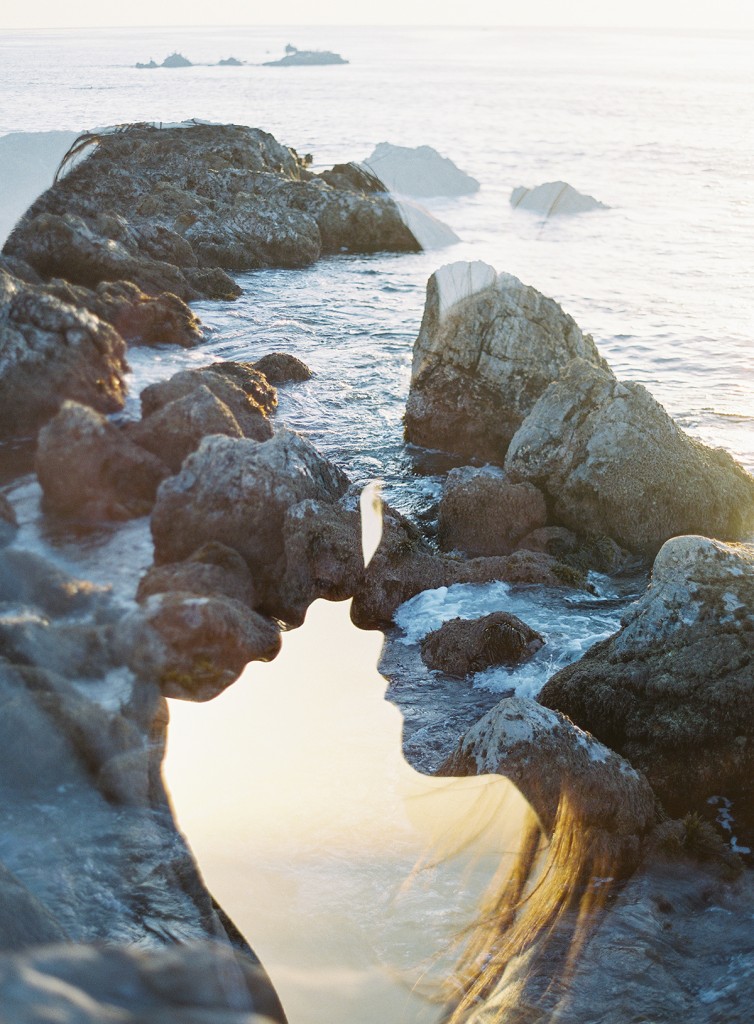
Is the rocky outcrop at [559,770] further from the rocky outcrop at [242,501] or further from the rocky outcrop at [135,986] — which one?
the rocky outcrop at [135,986]

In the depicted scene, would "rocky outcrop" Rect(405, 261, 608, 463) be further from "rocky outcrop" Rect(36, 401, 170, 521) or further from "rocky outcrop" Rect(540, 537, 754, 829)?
"rocky outcrop" Rect(36, 401, 170, 521)

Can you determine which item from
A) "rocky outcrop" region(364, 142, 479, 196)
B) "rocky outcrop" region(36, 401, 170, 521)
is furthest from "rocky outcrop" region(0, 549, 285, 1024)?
"rocky outcrop" region(364, 142, 479, 196)

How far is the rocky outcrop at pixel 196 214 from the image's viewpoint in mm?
11625

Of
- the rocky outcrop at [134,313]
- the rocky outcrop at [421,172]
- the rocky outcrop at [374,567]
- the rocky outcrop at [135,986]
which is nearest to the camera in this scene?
the rocky outcrop at [135,986]

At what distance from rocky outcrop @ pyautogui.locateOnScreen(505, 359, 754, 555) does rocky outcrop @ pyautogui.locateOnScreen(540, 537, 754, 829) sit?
2484 millimetres

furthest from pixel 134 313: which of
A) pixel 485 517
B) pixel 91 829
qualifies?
pixel 91 829

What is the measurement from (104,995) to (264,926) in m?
0.80

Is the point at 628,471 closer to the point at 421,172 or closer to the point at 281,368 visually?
the point at 281,368

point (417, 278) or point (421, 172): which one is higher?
point (421, 172)

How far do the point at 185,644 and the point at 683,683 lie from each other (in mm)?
2697

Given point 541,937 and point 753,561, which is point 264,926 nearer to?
point 541,937

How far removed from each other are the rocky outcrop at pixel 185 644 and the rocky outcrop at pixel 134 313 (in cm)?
255

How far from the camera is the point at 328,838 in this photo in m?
3.24

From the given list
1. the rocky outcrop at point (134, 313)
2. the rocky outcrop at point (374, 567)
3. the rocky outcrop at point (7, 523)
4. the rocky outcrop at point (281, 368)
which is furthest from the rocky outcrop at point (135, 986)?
the rocky outcrop at point (281, 368)
